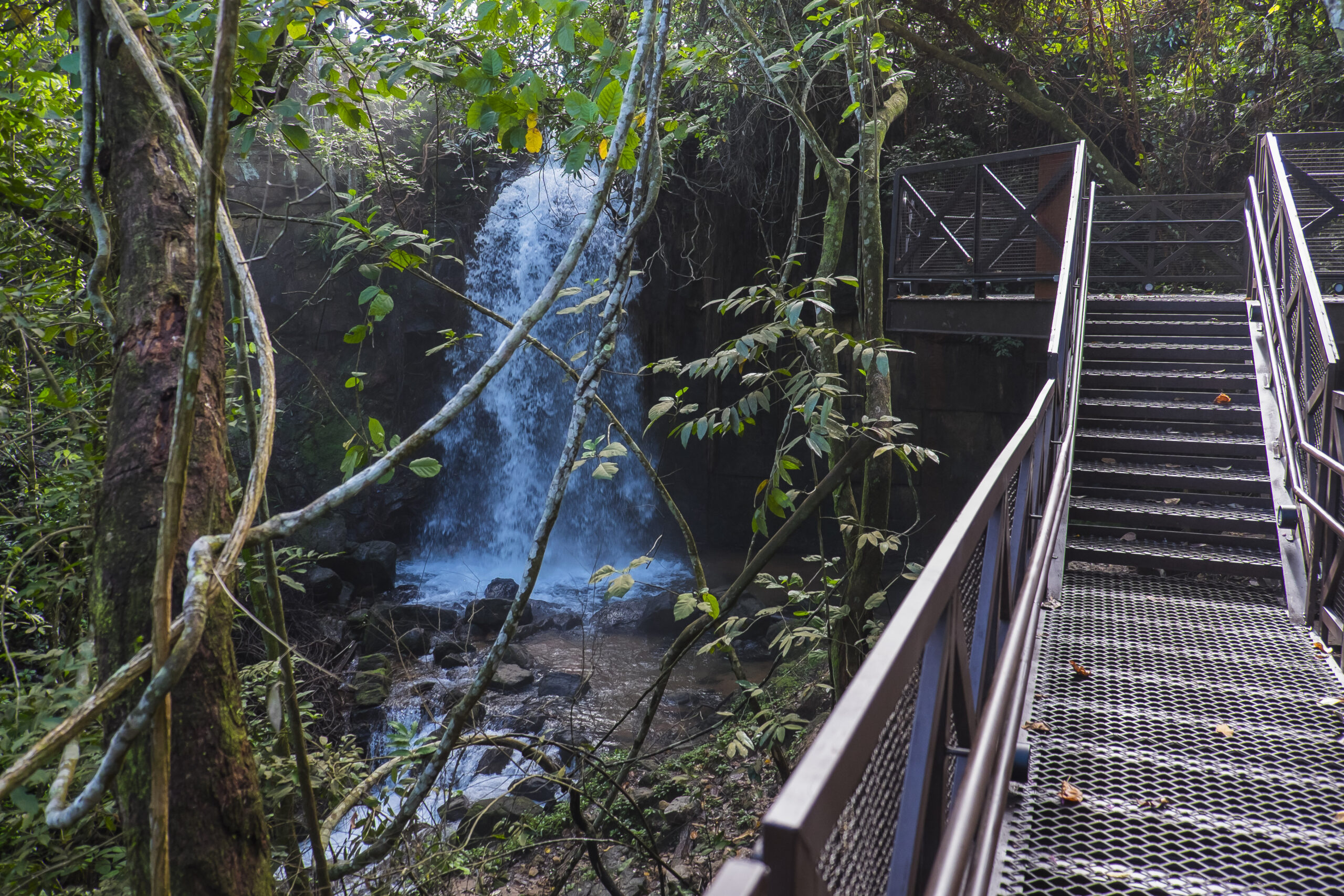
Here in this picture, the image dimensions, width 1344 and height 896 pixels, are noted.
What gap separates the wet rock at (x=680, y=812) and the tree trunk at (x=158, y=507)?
4821 millimetres

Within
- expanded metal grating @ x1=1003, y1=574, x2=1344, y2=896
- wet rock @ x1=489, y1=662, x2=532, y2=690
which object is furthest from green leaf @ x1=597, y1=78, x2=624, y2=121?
wet rock @ x1=489, y1=662, x2=532, y2=690

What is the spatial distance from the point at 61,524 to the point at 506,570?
1107 centimetres

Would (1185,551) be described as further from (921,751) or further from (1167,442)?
(921,751)

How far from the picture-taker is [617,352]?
14258 millimetres

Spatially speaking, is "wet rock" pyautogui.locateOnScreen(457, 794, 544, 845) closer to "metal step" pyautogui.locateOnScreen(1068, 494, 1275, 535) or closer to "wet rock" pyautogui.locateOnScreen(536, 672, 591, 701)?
"wet rock" pyautogui.locateOnScreen(536, 672, 591, 701)

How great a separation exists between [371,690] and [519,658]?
1817 millimetres

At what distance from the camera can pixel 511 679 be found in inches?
372

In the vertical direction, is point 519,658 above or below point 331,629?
below

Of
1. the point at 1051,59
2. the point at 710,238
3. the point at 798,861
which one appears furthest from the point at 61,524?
the point at 1051,59

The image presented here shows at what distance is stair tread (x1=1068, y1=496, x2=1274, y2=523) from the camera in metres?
4.54

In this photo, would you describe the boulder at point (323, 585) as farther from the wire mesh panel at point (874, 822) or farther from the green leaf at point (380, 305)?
the wire mesh panel at point (874, 822)

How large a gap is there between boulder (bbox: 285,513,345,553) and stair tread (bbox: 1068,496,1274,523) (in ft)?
36.2

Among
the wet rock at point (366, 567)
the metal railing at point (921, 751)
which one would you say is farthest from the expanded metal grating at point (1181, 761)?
the wet rock at point (366, 567)

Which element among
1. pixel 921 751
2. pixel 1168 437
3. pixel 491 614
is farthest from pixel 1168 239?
pixel 921 751
